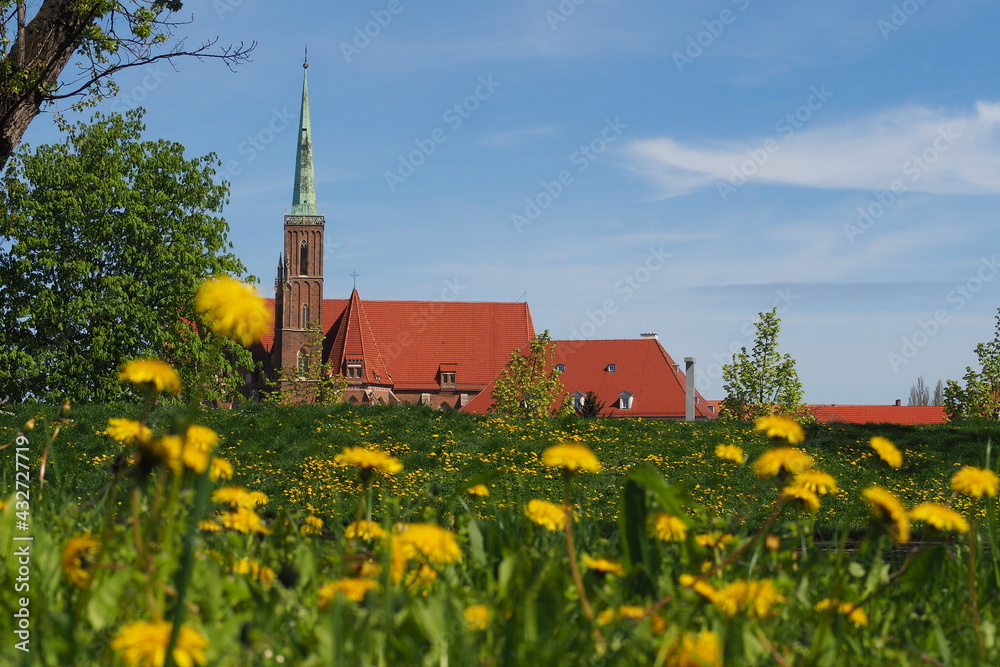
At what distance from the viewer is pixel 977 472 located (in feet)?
8.71

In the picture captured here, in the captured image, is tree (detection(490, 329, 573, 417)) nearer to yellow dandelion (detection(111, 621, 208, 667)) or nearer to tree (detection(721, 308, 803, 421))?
tree (detection(721, 308, 803, 421))

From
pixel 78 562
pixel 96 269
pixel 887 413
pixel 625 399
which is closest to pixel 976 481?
pixel 78 562

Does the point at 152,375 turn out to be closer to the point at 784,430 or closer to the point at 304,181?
the point at 784,430

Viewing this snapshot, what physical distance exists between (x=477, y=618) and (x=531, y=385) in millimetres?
40285

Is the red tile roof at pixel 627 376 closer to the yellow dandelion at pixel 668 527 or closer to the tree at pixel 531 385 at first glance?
the tree at pixel 531 385

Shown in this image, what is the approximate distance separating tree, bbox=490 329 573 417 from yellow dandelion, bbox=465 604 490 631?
128 feet

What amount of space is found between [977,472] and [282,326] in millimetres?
70714

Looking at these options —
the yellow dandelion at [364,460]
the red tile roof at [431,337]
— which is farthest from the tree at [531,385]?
the yellow dandelion at [364,460]

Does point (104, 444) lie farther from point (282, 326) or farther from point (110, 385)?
point (282, 326)

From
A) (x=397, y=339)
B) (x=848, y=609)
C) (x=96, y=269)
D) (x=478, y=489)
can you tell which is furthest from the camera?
(x=397, y=339)

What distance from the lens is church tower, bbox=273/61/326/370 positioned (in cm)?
7044

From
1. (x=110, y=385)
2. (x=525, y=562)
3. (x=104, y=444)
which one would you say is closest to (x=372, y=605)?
(x=525, y=562)

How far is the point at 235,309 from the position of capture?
1.66m

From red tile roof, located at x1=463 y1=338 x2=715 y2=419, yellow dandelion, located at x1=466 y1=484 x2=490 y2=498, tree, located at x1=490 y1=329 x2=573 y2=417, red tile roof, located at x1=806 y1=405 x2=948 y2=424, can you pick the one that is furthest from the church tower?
yellow dandelion, located at x1=466 y1=484 x2=490 y2=498
